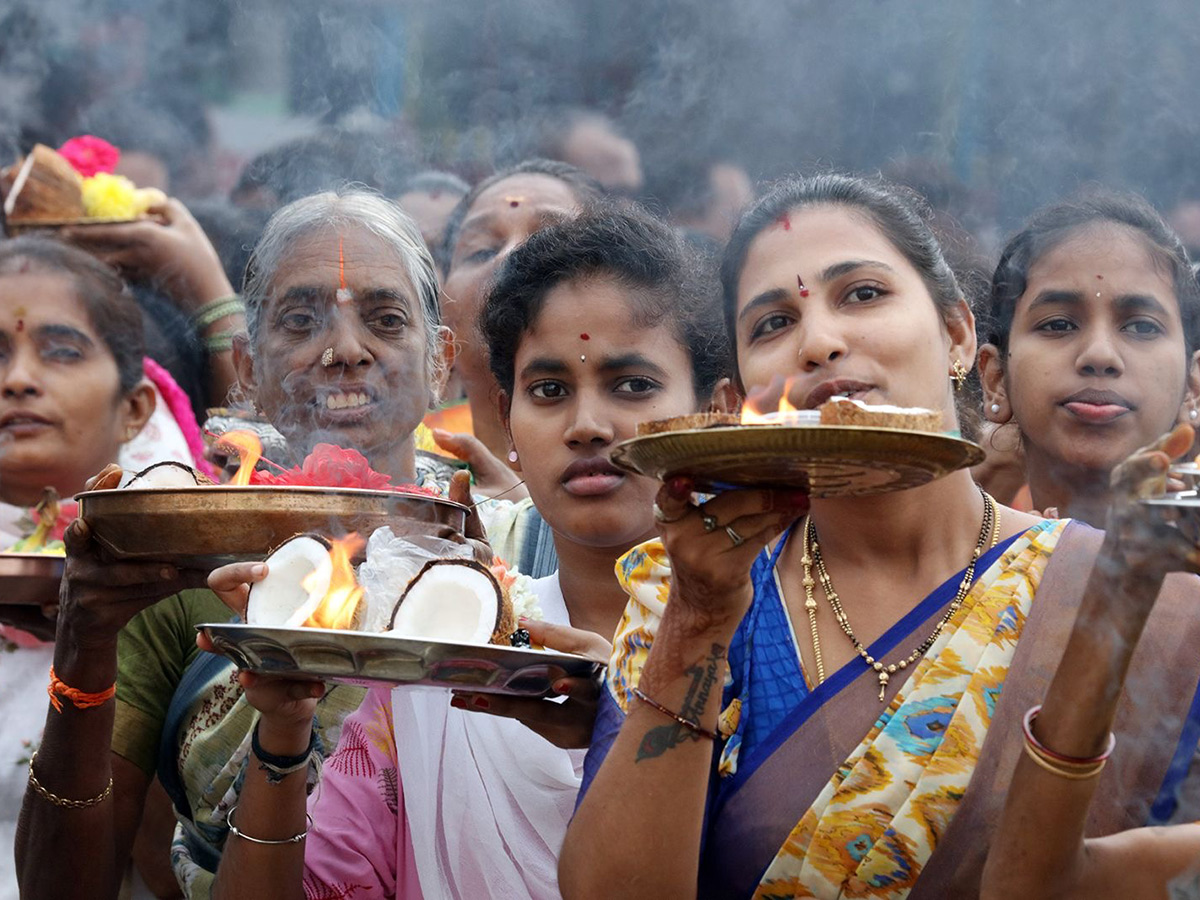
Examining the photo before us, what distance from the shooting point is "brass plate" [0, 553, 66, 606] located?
2953 mm

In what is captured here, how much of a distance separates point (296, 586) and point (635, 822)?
0.75 meters

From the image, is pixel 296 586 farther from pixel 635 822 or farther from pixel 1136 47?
pixel 1136 47

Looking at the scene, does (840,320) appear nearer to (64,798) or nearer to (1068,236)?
(1068,236)

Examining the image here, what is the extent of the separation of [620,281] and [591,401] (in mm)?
360

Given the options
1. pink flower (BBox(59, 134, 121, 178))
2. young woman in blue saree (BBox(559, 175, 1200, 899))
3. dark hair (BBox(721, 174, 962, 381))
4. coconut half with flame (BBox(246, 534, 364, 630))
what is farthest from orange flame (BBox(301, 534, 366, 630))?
pink flower (BBox(59, 134, 121, 178))

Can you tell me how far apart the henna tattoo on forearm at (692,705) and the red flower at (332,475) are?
2.14 feet

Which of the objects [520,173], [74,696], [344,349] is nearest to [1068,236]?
[344,349]

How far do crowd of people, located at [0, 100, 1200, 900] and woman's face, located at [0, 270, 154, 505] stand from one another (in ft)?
0.04

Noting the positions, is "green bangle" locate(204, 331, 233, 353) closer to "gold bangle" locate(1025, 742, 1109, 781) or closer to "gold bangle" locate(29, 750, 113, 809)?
"gold bangle" locate(29, 750, 113, 809)

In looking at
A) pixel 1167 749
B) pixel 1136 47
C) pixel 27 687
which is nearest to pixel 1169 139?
pixel 1136 47

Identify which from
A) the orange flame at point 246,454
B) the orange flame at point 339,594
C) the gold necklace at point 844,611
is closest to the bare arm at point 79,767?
the orange flame at point 246,454

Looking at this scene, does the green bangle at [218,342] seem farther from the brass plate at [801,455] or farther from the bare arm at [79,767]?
the brass plate at [801,455]

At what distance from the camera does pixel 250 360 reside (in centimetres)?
395

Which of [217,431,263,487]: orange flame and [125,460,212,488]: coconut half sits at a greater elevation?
[217,431,263,487]: orange flame
